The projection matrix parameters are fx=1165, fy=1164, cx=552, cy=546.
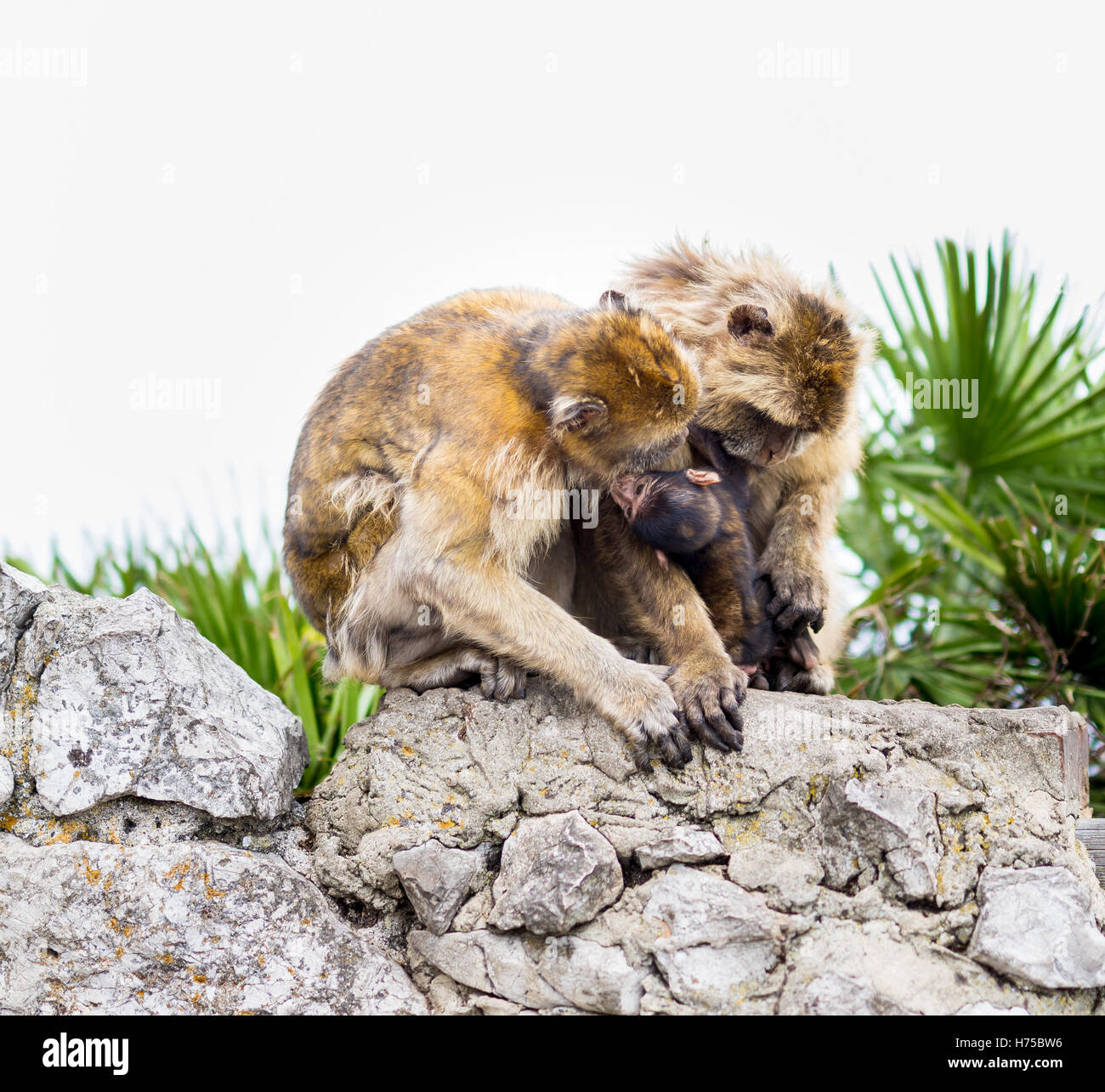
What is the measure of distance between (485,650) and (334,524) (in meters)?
0.71

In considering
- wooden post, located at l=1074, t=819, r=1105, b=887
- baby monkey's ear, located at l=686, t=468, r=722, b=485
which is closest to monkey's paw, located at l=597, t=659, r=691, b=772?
baby monkey's ear, located at l=686, t=468, r=722, b=485

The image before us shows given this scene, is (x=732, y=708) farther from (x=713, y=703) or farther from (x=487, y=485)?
(x=487, y=485)

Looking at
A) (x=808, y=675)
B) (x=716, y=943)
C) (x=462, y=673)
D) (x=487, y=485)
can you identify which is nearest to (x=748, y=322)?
(x=487, y=485)

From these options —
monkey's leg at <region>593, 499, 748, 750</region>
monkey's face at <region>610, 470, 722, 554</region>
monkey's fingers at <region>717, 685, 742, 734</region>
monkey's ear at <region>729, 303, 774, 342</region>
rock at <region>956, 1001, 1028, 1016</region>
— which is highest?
monkey's ear at <region>729, 303, 774, 342</region>

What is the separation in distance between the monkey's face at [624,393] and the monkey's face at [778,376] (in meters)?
0.31

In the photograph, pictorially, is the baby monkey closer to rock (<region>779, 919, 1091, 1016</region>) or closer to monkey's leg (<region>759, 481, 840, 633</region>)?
monkey's leg (<region>759, 481, 840, 633</region>)

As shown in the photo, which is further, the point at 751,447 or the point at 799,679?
the point at 799,679

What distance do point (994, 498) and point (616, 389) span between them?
3818 millimetres

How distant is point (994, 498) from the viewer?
6680 mm

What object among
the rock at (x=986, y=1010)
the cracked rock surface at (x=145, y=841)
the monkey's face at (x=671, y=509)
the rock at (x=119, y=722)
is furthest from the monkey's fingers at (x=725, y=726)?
the rock at (x=119, y=722)

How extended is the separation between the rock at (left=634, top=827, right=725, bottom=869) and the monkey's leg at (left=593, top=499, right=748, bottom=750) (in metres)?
0.33

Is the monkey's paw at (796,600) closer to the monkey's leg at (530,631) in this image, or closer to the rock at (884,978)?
the monkey's leg at (530,631)

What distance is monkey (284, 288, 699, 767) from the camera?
3658 millimetres

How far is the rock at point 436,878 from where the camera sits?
10.8 feet
